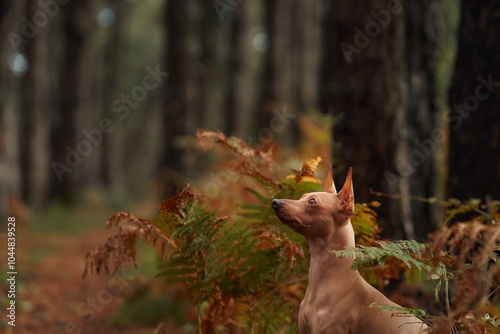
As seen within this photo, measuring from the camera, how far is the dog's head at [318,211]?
264 centimetres

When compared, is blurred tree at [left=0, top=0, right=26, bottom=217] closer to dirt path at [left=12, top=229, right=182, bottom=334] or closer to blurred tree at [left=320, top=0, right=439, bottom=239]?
dirt path at [left=12, top=229, right=182, bottom=334]

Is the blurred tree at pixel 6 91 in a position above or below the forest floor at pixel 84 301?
above

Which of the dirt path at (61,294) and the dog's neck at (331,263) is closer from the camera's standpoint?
the dog's neck at (331,263)

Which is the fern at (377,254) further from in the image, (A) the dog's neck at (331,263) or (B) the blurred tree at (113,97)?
(B) the blurred tree at (113,97)

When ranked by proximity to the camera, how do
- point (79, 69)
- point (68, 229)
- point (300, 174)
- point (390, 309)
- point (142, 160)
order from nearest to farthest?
point (390, 309), point (300, 174), point (68, 229), point (79, 69), point (142, 160)

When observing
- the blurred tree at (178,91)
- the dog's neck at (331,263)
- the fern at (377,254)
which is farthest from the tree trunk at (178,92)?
the fern at (377,254)

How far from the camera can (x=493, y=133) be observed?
13.4 ft

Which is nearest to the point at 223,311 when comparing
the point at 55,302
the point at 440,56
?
the point at 440,56

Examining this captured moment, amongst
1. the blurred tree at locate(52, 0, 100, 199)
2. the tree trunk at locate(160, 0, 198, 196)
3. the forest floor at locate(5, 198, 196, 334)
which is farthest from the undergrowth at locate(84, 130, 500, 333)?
the blurred tree at locate(52, 0, 100, 199)

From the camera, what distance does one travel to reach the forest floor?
18.8ft

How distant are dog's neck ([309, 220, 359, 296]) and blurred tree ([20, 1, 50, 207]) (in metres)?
16.7

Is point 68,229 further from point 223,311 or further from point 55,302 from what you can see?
point 223,311

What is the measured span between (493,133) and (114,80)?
24.8m

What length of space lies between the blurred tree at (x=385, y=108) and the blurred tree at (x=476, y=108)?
458 mm
